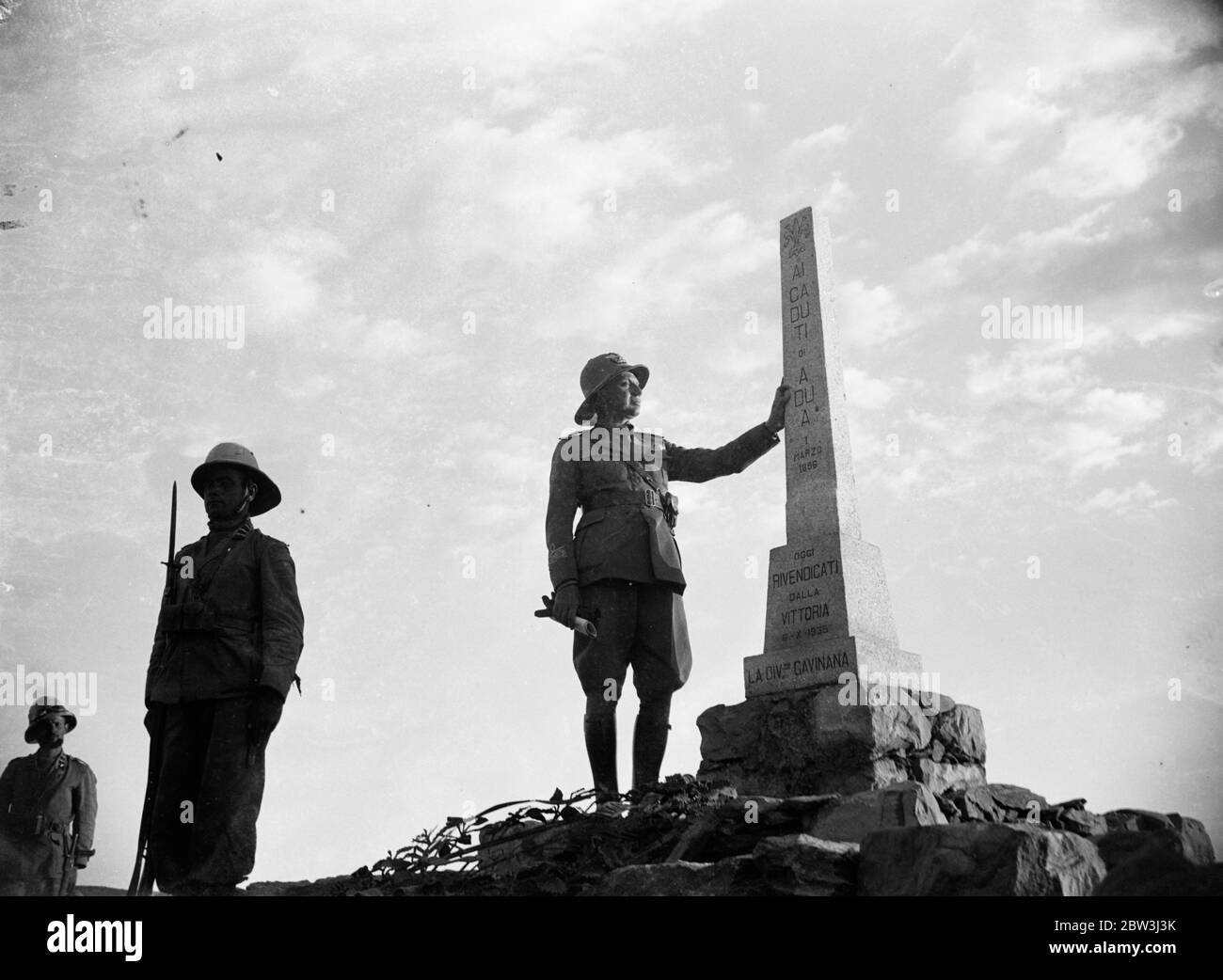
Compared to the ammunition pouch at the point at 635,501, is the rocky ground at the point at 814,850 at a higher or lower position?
lower

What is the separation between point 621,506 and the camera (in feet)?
25.7

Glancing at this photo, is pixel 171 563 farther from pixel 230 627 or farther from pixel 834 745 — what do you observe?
pixel 834 745

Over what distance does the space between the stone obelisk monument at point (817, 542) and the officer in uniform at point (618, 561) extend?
285 mm

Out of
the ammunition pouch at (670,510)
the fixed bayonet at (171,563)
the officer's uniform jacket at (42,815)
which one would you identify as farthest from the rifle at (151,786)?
the officer's uniform jacket at (42,815)

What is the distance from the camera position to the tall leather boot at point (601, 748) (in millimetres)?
7332

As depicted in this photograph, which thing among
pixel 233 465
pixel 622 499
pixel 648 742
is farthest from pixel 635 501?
pixel 233 465

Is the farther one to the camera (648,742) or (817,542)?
(817,542)

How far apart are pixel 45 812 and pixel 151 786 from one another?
505 cm

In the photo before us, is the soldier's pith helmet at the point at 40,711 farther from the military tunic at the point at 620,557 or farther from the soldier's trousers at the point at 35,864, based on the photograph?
the military tunic at the point at 620,557

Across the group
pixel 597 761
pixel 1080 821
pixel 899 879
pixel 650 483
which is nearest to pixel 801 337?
pixel 650 483

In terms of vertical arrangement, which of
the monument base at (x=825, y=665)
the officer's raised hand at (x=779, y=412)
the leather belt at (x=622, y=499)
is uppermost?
the officer's raised hand at (x=779, y=412)
